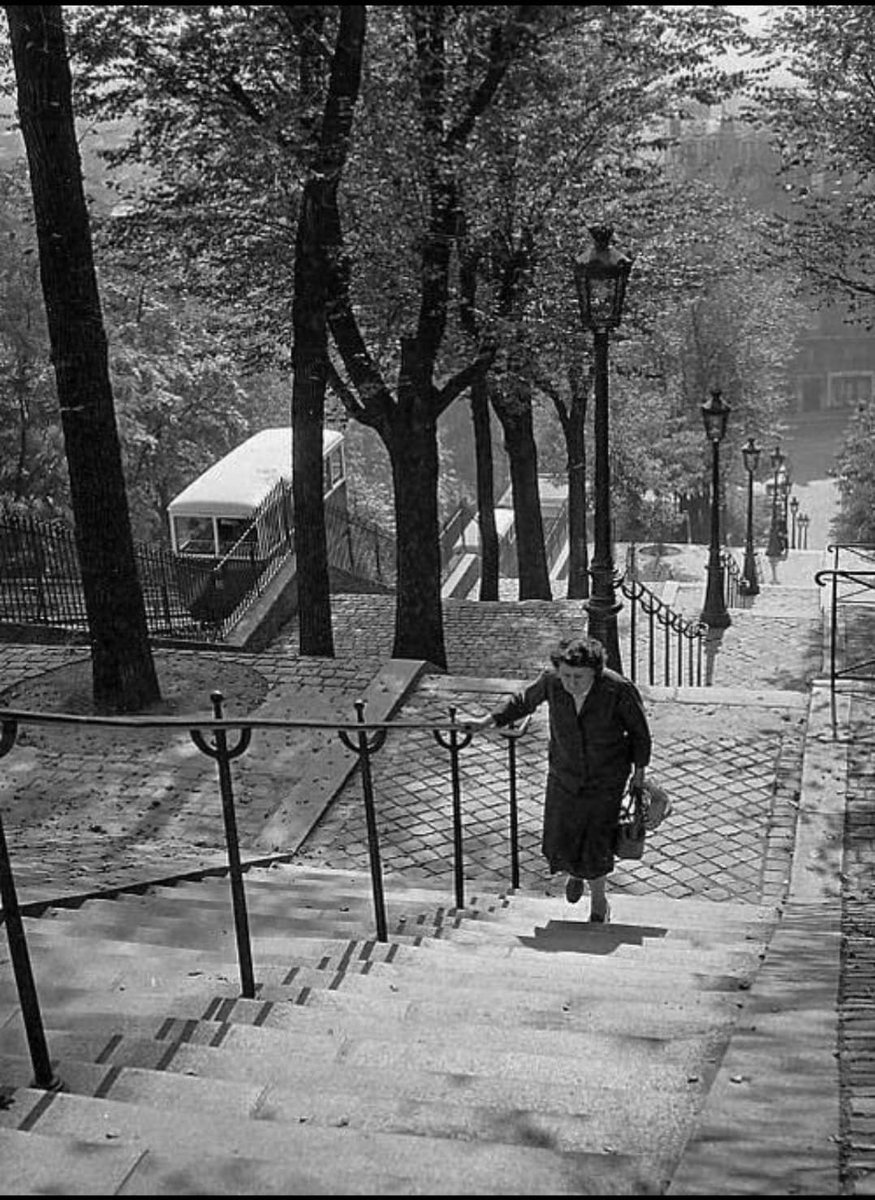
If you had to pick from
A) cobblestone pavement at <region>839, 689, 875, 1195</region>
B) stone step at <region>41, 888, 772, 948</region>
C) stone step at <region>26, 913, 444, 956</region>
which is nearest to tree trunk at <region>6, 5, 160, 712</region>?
stone step at <region>41, 888, 772, 948</region>

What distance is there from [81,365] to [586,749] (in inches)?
197

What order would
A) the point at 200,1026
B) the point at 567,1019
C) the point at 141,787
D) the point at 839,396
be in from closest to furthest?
the point at 200,1026
the point at 567,1019
the point at 141,787
the point at 839,396

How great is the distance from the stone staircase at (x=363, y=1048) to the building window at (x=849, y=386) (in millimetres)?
64891

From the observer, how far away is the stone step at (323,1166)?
261 cm

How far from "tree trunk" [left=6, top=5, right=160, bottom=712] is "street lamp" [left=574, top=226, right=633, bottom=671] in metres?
3.35

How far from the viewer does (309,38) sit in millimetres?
3945

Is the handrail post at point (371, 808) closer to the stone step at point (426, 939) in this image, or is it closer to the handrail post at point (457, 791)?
the stone step at point (426, 939)

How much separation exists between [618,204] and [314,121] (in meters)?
8.45

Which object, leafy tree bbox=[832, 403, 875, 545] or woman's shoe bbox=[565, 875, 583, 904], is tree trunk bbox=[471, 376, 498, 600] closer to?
leafy tree bbox=[832, 403, 875, 545]

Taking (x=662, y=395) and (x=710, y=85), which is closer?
(x=710, y=85)

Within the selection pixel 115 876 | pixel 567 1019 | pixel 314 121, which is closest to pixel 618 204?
Answer: pixel 314 121

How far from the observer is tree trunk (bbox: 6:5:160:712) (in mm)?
7648

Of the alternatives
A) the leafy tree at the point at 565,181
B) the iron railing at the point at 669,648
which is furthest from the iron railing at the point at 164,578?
the iron railing at the point at 669,648

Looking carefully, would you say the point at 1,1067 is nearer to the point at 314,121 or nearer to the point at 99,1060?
the point at 99,1060
